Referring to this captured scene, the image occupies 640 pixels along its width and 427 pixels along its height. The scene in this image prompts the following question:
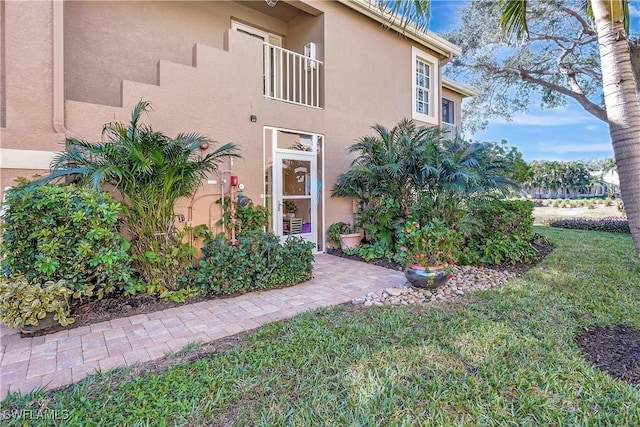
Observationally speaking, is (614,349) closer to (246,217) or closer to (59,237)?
(246,217)

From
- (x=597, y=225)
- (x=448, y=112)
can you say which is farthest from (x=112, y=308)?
(x=597, y=225)

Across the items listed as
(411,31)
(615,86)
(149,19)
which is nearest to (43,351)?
(615,86)

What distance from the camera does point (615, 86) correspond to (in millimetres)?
2707

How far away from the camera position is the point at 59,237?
146 inches

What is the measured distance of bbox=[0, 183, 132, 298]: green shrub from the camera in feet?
11.9

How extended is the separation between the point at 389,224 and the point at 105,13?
7167mm

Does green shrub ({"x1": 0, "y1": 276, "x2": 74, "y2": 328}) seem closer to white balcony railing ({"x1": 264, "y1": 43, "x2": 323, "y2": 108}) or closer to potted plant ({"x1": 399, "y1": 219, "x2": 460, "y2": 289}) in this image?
potted plant ({"x1": 399, "y1": 219, "x2": 460, "y2": 289})

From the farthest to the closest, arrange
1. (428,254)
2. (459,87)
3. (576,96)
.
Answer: (459,87) → (576,96) → (428,254)

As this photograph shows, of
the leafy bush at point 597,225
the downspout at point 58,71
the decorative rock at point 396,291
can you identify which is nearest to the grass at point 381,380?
the decorative rock at point 396,291

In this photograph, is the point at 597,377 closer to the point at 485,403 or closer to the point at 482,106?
the point at 485,403

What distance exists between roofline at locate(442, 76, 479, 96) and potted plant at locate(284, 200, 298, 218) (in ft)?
28.0

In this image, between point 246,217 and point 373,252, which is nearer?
point 246,217

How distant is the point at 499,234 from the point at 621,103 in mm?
4571

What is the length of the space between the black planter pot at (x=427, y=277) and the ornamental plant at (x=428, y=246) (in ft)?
0.33
